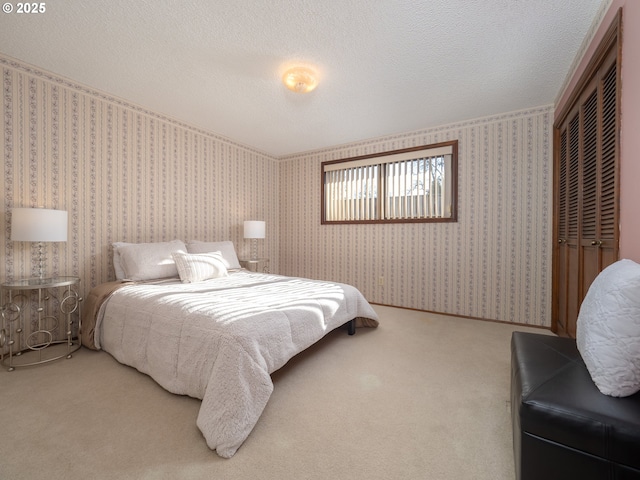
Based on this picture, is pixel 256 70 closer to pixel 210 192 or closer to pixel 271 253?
pixel 210 192

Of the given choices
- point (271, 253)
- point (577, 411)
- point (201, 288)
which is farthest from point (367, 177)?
point (577, 411)

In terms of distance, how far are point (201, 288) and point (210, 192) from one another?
186 cm

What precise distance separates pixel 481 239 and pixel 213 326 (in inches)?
126

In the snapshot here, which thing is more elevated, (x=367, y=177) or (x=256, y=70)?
(x=256, y=70)

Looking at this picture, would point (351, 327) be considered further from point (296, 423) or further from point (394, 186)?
point (394, 186)

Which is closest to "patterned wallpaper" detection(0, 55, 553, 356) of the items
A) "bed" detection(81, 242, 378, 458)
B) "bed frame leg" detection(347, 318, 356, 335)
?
"bed" detection(81, 242, 378, 458)

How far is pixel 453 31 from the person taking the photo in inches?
75.5

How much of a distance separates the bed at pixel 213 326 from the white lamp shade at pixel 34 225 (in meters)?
0.61

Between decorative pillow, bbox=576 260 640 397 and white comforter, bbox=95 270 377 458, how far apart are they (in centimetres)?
144

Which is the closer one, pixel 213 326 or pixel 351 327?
pixel 213 326

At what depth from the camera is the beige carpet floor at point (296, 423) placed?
121cm

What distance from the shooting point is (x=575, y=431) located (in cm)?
89

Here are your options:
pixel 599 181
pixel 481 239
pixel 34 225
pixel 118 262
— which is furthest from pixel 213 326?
pixel 481 239

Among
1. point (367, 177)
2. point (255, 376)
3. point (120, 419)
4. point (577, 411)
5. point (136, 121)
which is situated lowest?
point (120, 419)
